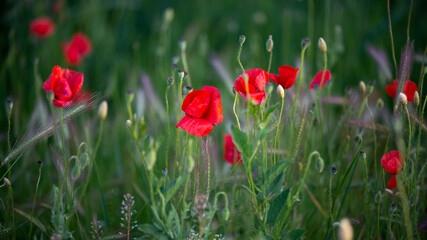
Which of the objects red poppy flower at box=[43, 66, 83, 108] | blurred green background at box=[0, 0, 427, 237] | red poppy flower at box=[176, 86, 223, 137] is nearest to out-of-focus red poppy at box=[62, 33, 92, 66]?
blurred green background at box=[0, 0, 427, 237]

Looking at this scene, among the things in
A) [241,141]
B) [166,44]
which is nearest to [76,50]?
[166,44]

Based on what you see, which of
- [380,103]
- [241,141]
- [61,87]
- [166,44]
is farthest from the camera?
[166,44]

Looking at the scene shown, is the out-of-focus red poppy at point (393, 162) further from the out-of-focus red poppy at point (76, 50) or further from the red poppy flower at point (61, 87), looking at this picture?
the out-of-focus red poppy at point (76, 50)

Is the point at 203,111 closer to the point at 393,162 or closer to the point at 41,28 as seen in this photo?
the point at 393,162

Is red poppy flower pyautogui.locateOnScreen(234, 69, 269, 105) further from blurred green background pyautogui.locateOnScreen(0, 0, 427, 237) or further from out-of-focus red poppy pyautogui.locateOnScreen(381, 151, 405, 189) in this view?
blurred green background pyautogui.locateOnScreen(0, 0, 427, 237)

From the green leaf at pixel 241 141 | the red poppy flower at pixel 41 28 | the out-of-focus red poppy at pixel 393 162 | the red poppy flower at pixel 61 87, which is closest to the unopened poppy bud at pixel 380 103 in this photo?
the out-of-focus red poppy at pixel 393 162

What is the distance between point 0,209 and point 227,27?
1.87m

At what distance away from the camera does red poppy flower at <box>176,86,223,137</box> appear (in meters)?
0.80

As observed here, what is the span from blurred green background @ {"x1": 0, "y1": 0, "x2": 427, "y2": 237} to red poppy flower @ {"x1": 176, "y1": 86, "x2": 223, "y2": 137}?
1.82 feet

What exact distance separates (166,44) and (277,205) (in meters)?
1.03

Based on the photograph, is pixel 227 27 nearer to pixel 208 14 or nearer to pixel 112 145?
pixel 208 14

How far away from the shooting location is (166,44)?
5.46ft

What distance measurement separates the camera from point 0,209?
912 millimetres

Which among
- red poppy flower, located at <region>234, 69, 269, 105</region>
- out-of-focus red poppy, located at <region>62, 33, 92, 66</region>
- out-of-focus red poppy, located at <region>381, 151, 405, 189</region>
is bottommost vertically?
out-of-focus red poppy, located at <region>381, 151, 405, 189</region>
